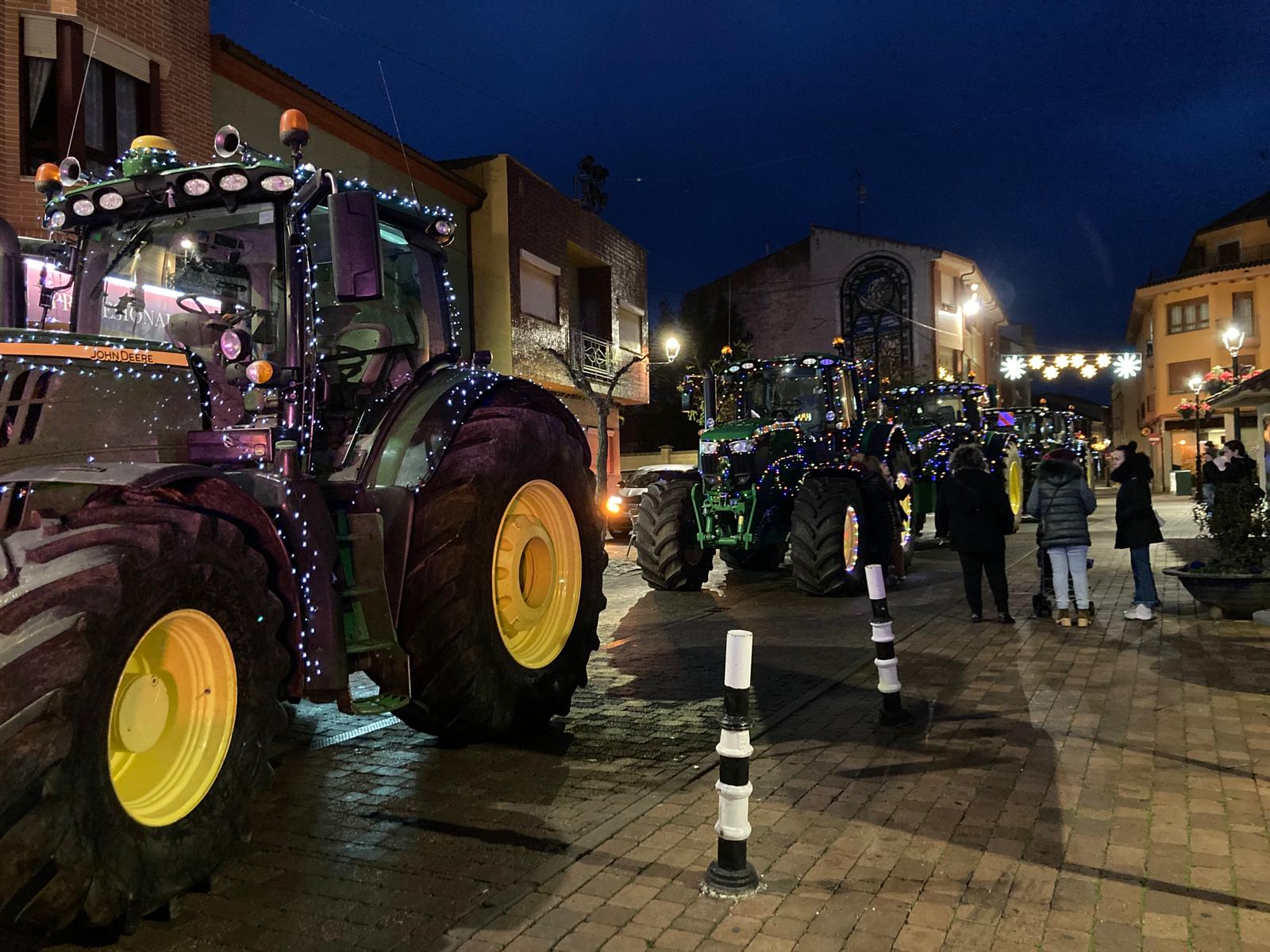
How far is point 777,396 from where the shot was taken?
13.4 meters

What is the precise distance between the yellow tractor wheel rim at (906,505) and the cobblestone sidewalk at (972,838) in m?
7.08

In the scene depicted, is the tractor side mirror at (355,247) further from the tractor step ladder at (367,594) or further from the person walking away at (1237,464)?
the person walking away at (1237,464)

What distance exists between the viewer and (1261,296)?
4166 cm

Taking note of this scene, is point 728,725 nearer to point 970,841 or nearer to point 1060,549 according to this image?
point 970,841

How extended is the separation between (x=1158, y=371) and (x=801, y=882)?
4802 centimetres

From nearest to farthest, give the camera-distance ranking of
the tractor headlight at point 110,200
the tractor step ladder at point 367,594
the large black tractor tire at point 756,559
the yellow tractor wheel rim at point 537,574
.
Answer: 1. the tractor step ladder at point 367,594
2. the tractor headlight at point 110,200
3. the yellow tractor wheel rim at point 537,574
4. the large black tractor tire at point 756,559

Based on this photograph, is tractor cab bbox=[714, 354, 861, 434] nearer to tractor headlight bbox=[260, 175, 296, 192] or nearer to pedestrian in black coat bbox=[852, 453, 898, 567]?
pedestrian in black coat bbox=[852, 453, 898, 567]

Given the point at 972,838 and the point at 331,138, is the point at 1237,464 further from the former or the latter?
the point at 331,138

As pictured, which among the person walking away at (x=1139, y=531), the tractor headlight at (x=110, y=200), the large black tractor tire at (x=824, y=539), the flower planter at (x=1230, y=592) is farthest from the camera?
the large black tractor tire at (x=824, y=539)

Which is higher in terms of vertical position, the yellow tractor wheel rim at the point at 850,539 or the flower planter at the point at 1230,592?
the yellow tractor wheel rim at the point at 850,539

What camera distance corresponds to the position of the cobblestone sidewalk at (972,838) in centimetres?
354

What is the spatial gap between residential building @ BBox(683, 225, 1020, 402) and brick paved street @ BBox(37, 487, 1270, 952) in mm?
37086

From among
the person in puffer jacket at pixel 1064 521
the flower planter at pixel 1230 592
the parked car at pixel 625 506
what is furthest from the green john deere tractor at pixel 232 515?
the parked car at pixel 625 506

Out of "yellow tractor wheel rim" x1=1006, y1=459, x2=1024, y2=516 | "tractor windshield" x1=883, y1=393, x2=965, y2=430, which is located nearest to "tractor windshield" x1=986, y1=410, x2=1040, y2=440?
"yellow tractor wheel rim" x1=1006, y1=459, x2=1024, y2=516
